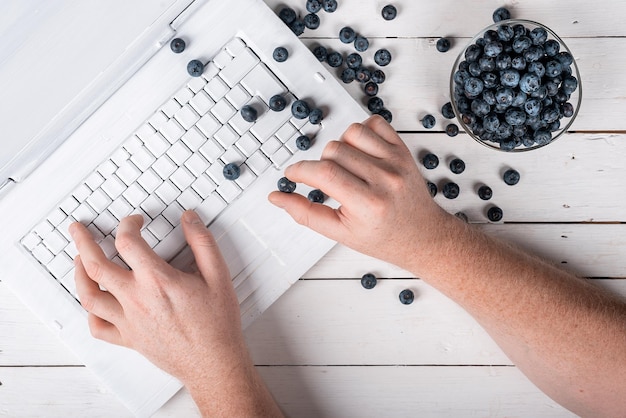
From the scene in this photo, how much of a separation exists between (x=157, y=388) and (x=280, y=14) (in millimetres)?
742

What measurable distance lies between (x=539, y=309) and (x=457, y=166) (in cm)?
31

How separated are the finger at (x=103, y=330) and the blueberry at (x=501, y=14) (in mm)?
913

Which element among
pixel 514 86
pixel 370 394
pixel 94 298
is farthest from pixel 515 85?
pixel 94 298

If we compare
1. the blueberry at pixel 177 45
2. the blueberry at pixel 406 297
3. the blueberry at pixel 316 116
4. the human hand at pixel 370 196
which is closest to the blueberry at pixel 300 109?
the blueberry at pixel 316 116

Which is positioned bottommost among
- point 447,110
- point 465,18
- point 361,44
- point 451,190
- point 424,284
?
point 424,284

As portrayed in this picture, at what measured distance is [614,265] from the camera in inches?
47.0

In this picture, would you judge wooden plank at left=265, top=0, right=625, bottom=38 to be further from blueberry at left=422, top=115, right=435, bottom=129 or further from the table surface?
blueberry at left=422, top=115, right=435, bottom=129

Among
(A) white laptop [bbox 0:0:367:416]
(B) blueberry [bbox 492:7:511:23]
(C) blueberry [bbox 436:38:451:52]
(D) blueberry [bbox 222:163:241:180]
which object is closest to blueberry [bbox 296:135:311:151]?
(A) white laptop [bbox 0:0:367:416]

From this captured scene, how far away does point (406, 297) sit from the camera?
3.83 feet

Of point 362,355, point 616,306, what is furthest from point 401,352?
point 616,306

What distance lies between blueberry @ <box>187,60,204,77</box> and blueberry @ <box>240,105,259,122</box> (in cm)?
10

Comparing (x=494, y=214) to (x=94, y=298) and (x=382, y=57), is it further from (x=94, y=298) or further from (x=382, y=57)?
(x=94, y=298)

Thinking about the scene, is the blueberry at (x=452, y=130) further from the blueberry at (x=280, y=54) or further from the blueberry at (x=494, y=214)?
the blueberry at (x=280, y=54)

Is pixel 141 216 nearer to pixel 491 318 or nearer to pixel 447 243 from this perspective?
pixel 447 243
